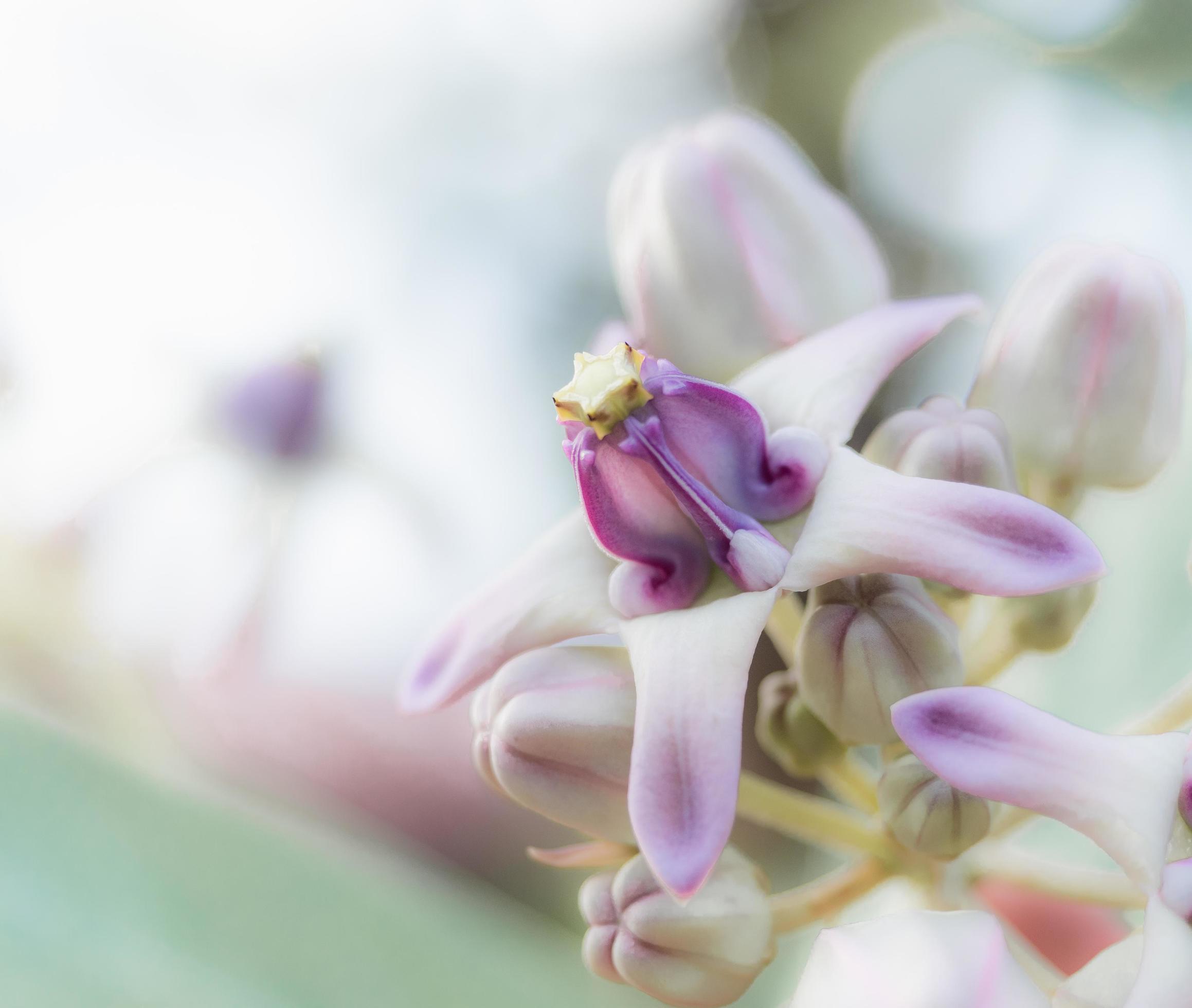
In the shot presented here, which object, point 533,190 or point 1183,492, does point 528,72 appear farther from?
point 1183,492

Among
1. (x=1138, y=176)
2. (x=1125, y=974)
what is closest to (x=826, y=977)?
(x=1125, y=974)

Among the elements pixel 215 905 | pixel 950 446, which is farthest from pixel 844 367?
pixel 215 905

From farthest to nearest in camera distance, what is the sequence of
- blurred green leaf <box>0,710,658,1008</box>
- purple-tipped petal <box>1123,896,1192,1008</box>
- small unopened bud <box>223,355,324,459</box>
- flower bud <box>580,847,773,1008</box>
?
small unopened bud <box>223,355,324,459</box> → blurred green leaf <box>0,710,658,1008</box> → flower bud <box>580,847,773,1008</box> → purple-tipped petal <box>1123,896,1192,1008</box>

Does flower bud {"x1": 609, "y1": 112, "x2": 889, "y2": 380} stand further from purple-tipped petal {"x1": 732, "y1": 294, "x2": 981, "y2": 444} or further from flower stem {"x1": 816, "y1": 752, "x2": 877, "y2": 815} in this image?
flower stem {"x1": 816, "y1": 752, "x2": 877, "y2": 815}

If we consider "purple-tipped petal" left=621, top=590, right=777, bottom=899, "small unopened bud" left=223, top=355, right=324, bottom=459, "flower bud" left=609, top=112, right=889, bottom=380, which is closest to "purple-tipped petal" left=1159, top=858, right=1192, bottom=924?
"purple-tipped petal" left=621, top=590, right=777, bottom=899

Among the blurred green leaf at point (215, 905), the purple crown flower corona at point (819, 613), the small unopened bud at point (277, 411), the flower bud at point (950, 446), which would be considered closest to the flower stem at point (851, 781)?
the purple crown flower corona at point (819, 613)

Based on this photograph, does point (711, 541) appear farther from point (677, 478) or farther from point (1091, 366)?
point (1091, 366)
